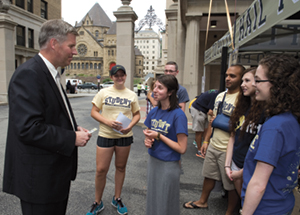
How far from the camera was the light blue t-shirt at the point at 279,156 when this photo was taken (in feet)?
4.58

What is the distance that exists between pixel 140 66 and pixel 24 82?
115 metres

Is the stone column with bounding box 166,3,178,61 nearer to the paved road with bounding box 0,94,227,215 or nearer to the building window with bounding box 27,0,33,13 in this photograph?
the paved road with bounding box 0,94,227,215

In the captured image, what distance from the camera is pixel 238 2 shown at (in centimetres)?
878

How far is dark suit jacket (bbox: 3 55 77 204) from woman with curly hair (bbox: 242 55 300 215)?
1414 mm

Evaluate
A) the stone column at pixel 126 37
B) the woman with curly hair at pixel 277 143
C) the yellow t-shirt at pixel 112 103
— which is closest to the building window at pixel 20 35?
the stone column at pixel 126 37

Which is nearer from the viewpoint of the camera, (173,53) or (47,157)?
(47,157)

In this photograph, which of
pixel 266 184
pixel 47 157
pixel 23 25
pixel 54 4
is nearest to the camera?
pixel 266 184

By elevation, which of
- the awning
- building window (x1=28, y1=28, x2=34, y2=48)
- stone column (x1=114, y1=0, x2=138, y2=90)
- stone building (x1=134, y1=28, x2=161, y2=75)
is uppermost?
stone building (x1=134, y1=28, x2=161, y2=75)

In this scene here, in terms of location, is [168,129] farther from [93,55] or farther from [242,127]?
[93,55]

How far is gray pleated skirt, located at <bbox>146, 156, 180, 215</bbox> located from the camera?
2.32 m

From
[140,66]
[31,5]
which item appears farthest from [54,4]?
Result: [140,66]

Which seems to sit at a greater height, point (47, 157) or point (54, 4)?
point (54, 4)

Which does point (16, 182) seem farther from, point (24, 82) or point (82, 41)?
point (82, 41)

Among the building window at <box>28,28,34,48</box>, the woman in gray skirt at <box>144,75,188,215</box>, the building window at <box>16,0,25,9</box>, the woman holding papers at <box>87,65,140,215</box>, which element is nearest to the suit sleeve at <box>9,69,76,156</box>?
the woman in gray skirt at <box>144,75,188,215</box>
